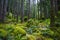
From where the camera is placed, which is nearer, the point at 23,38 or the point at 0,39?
the point at 0,39

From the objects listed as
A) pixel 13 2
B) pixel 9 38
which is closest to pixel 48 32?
pixel 9 38

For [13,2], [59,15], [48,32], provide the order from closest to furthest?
[59,15]
[48,32]
[13,2]

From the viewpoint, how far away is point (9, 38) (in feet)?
23.1

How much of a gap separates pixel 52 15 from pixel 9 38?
3.75m

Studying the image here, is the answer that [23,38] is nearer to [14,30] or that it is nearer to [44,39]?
[14,30]

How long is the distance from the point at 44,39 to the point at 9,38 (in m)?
2.44

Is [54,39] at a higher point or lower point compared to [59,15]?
lower

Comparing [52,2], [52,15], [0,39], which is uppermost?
[52,2]

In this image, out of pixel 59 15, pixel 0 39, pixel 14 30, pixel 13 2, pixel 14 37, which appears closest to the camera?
pixel 59 15

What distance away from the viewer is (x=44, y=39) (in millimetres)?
8359

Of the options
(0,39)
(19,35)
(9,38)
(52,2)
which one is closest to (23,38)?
(19,35)

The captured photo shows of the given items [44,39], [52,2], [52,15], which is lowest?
[44,39]

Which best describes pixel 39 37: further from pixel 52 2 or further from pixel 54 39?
pixel 52 2

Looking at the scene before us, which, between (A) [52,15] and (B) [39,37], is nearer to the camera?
(B) [39,37]
